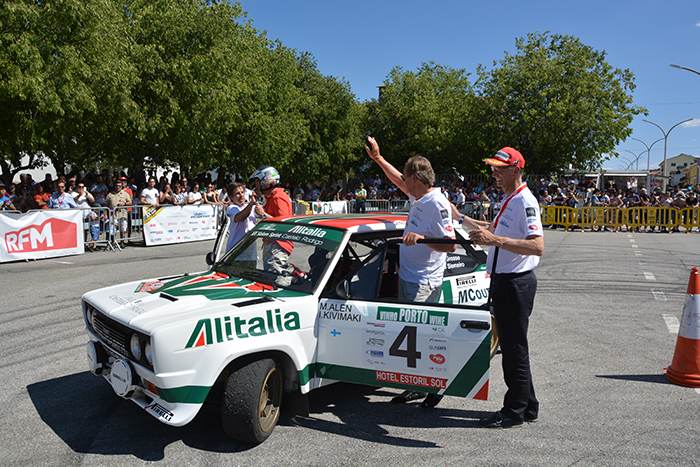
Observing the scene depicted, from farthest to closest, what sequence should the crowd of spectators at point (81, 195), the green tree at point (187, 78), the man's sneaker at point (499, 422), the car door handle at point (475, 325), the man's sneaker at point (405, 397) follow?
the green tree at point (187, 78) → the crowd of spectators at point (81, 195) → the man's sneaker at point (405, 397) → the man's sneaker at point (499, 422) → the car door handle at point (475, 325)

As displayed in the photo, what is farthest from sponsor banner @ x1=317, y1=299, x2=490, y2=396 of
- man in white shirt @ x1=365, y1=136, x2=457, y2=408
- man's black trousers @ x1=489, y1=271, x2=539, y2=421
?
man in white shirt @ x1=365, y1=136, x2=457, y2=408

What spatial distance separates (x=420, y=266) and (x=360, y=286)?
1.61 ft

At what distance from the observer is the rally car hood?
339cm

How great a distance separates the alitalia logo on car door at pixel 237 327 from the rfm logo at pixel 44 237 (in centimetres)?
1059

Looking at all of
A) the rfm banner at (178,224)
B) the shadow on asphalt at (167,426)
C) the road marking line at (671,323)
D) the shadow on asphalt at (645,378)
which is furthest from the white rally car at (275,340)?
the rfm banner at (178,224)

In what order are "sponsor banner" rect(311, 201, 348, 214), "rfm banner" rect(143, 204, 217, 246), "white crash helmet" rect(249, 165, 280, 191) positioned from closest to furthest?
1. "white crash helmet" rect(249, 165, 280, 191)
2. "rfm banner" rect(143, 204, 217, 246)
3. "sponsor banner" rect(311, 201, 348, 214)

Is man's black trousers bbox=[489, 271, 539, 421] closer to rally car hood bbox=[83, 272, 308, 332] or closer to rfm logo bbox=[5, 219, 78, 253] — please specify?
rally car hood bbox=[83, 272, 308, 332]

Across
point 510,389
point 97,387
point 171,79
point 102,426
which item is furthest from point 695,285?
point 171,79

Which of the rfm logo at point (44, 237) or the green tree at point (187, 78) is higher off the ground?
the green tree at point (187, 78)

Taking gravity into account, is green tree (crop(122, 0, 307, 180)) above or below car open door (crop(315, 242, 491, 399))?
above

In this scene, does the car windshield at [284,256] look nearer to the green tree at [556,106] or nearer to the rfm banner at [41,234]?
the rfm banner at [41,234]

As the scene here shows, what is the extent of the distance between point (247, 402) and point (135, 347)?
2.62 feet

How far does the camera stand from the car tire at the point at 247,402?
3318mm

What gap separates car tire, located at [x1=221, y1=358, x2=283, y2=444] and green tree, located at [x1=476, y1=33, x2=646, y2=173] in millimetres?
33528
